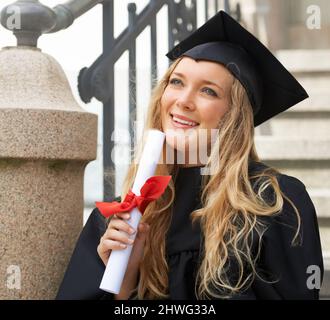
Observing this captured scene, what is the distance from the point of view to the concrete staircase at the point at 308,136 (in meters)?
4.71

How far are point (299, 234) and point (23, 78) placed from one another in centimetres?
128

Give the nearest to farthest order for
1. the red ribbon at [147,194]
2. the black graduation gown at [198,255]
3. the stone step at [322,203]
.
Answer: the red ribbon at [147,194] < the black graduation gown at [198,255] < the stone step at [322,203]

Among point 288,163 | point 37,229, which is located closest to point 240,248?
point 37,229

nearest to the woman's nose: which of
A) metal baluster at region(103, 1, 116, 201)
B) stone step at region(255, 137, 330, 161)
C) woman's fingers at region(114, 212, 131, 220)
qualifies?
woman's fingers at region(114, 212, 131, 220)

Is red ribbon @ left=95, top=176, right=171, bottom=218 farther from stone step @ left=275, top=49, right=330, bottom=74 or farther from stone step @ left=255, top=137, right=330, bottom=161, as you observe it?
stone step @ left=275, top=49, right=330, bottom=74

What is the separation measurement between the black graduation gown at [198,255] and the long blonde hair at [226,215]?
3 centimetres

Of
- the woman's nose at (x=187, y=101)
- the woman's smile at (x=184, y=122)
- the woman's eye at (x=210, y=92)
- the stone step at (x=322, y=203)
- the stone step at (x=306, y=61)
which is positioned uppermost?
the stone step at (x=306, y=61)

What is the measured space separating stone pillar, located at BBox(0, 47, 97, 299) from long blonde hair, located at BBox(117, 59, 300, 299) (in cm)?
45

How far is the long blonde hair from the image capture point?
2.38 meters

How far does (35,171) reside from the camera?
2809mm

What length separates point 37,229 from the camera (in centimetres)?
282

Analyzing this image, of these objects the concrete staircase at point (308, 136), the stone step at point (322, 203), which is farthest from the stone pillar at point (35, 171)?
the stone step at point (322, 203)

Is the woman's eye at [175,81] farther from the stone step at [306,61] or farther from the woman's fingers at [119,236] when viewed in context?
the stone step at [306,61]

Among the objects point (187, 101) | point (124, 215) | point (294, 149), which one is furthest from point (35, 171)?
point (294, 149)
